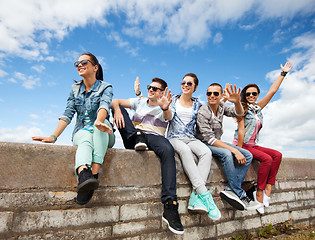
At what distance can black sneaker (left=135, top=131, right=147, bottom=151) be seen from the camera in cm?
274

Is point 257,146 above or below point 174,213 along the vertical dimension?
above

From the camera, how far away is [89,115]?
2.77 m

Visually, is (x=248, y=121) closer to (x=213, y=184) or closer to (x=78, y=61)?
(x=213, y=184)

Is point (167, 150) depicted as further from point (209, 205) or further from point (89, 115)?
point (89, 115)

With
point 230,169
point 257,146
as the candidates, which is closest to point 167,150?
point 230,169

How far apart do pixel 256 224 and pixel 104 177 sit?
112 inches

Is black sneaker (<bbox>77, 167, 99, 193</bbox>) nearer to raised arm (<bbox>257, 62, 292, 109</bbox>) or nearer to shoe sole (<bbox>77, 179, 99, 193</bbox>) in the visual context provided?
shoe sole (<bbox>77, 179, 99, 193</bbox>)

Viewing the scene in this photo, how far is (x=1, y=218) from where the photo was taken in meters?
2.08

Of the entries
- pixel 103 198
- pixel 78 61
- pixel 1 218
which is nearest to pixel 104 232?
pixel 103 198

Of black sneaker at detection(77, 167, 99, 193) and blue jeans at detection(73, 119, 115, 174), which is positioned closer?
black sneaker at detection(77, 167, 99, 193)

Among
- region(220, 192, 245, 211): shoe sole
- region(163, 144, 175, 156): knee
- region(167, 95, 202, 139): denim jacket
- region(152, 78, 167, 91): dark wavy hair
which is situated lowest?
region(220, 192, 245, 211): shoe sole

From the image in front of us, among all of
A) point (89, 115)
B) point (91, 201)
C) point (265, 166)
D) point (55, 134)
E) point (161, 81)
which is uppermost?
point (161, 81)

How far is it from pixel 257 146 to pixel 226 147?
44.3 inches

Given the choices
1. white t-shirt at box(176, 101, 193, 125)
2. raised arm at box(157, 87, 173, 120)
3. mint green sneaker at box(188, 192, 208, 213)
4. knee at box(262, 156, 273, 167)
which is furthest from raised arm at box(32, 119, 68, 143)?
knee at box(262, 156, 273, 167)
